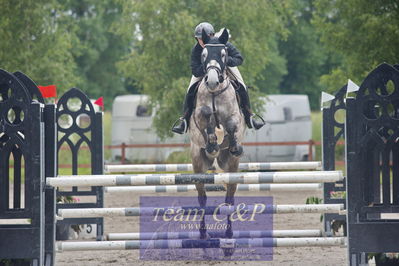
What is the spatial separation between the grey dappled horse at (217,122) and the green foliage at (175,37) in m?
8.69

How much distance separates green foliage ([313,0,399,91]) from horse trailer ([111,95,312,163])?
4156 millimetres

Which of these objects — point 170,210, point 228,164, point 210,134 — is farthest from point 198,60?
point 170,210

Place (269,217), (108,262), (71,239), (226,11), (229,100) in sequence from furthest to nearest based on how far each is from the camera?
(226,11)
(269,217)
(71,239)
(229,100)
(108,262)

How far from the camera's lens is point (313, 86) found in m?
37.8

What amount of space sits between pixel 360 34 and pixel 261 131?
579cm

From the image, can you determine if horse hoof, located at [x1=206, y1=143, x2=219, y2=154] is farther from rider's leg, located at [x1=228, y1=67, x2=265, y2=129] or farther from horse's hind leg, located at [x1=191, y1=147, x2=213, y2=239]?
rider's leg, located at [x1=228, y1=67, x2=265, y2=129]

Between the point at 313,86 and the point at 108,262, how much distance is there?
3212 centimetres

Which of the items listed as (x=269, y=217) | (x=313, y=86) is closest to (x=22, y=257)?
(x=269, y=217)

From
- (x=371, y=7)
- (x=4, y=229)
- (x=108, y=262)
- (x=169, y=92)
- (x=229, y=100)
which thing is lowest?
(x=108, y=262)

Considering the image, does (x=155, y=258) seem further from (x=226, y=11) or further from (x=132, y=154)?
(x=132, y=154)

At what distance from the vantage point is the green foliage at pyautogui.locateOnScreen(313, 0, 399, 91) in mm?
14070

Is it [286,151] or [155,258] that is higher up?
[286,151]

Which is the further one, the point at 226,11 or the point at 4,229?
the point at 226,11

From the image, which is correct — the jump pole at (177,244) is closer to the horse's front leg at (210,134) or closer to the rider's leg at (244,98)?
the horse's front leg at (210,134)
